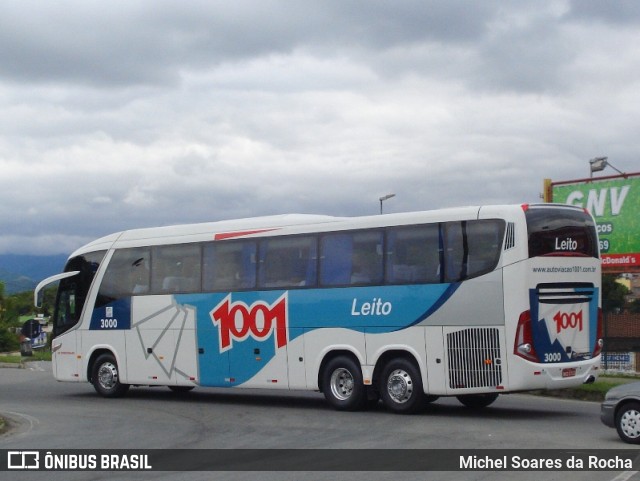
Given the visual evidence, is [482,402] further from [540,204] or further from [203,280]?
[203,280]

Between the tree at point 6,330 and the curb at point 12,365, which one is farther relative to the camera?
the tree at point 6,330

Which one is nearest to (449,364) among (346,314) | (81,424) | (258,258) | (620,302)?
(346,314)

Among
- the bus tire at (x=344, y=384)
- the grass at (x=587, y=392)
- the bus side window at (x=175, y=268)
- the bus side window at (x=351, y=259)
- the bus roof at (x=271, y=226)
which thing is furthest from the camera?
the bus side window at (x=175, y=268)

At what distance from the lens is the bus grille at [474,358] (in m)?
17.3

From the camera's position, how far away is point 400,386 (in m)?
18.7

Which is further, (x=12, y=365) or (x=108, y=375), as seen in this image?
(x=12, y=365)

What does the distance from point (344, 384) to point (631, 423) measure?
688cm

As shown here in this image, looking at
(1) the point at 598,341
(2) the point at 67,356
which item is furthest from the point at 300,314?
(2) the point at 67,356

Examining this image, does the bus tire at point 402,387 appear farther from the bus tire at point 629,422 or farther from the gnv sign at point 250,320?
the bus tire at point 629,422

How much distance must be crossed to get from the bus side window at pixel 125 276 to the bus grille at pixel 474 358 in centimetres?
800

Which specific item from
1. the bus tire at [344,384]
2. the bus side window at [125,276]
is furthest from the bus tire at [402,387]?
the bus side window at [125,276]

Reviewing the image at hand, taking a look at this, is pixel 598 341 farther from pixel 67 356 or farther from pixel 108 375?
pixel 67 356

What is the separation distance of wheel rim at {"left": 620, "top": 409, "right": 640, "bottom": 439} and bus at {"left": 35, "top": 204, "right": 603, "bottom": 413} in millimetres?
3288

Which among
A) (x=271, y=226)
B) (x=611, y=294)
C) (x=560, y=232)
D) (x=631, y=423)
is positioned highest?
(x=271, y=226)
